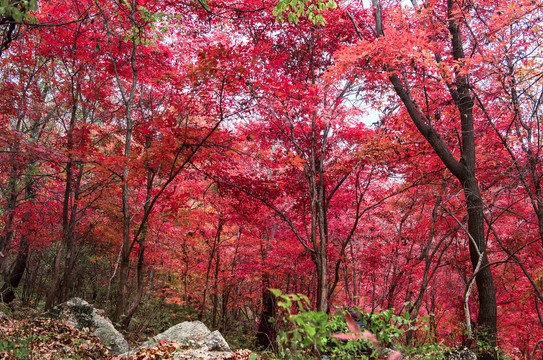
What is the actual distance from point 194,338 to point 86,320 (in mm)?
1886

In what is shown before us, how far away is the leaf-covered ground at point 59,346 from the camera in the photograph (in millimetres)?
3101

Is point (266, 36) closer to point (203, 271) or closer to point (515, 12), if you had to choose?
point (515, 12)

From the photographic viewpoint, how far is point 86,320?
17.1ft

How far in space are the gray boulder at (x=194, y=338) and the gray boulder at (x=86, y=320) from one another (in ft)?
1.68

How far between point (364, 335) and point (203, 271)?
10071 millimetres

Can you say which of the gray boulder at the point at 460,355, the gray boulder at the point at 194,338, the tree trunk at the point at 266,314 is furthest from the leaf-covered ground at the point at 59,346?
the tree trunk at the point at 266,314

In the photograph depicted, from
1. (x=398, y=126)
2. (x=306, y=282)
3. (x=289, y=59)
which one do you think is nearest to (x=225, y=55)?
(x=289, y=59)

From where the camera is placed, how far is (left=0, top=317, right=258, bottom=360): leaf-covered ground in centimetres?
310

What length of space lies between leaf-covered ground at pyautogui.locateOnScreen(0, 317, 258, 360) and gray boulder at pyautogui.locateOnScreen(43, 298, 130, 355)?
0.79 feet

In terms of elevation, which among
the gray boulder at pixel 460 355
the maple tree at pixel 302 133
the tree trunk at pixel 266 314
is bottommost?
the tree trunk at pixel 266 314

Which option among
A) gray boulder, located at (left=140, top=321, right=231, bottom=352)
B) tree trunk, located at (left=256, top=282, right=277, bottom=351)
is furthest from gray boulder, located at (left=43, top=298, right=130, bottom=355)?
tree trunk, located at (left=256, top=282, right=277, bottom=351)

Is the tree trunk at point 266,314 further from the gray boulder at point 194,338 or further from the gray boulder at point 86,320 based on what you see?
the gray boulder at point 86,320

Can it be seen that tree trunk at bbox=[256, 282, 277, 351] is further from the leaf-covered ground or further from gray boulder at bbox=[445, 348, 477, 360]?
gray boulder at bbox=[445, 348, 477, 360]

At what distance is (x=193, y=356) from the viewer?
3.93 meters
